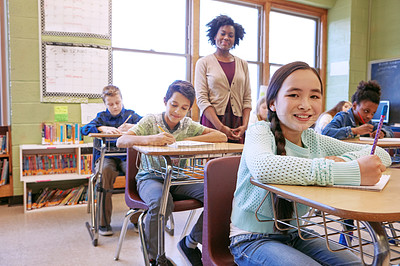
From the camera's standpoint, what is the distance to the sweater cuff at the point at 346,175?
782 mm

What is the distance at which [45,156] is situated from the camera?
3.33 meters

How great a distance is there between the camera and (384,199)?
676 millimetres

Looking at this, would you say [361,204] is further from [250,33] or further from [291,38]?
[291,38]

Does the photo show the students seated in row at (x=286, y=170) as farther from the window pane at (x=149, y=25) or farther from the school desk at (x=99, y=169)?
the window pane at (x=149, y=25)

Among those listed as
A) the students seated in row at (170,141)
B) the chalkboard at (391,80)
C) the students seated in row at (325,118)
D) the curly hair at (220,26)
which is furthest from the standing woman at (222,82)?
the chalkboard at (391,80)

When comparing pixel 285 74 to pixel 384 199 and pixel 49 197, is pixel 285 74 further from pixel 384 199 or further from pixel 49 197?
pixel 49 197

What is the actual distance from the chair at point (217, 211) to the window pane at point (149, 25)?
3207 millimetres

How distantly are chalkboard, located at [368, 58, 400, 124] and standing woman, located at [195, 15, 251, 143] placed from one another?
12.0ft

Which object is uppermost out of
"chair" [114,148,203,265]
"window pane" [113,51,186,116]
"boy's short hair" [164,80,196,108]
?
"window pane" [113,51,186,116]

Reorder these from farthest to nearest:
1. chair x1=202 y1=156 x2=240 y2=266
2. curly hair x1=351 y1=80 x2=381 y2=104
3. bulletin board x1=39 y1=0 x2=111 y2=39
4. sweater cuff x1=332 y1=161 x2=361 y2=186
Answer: bulletin board x1=39 y1=0 x2=111 y2=39 < curly hair x1=351 y1=80 x2=381 y2=104 < chair x1=202 y1=156 x2=240 y2=266 < sweater cuff x1=332 y1=161 x2=361 y2=186

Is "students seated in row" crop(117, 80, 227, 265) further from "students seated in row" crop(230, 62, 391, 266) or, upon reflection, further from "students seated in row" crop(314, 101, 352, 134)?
"students seated in row" crop(314, 101, 352, 134)

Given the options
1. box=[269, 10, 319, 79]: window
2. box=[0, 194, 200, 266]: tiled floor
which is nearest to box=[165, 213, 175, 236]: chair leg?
box=[0, 194, 200, 266]: tiled floor

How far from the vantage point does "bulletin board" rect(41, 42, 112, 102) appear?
3.40m

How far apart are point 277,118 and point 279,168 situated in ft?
0.90
